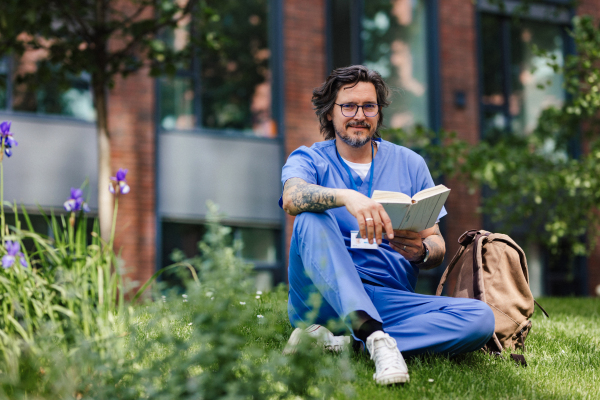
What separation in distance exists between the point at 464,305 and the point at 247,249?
6.78 meters

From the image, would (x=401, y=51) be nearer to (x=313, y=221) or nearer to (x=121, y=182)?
(x=121, y=182)

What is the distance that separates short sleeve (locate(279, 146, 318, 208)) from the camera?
131 inches

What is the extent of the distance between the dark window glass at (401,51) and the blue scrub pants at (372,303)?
761 centimetres

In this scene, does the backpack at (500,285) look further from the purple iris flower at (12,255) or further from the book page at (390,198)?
the purple iris flower at (12,255)

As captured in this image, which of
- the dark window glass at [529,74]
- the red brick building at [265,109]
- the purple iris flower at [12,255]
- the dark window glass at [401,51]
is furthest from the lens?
the dark window glass at [529,74]

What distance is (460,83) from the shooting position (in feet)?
35.9

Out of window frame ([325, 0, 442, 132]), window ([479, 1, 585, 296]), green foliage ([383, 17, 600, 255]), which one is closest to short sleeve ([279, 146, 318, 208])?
green foliage ([383, 17, 600, 255])

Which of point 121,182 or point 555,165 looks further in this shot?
point 555,165

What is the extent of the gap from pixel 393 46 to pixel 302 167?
792 cm

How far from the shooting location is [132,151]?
353 inches

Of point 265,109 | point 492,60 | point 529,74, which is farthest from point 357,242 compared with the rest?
point 529,74

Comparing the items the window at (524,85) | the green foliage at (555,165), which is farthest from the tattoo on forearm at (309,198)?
the window at (524,85)

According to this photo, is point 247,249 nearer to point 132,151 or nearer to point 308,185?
point 132,151

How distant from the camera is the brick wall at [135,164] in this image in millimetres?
8859
